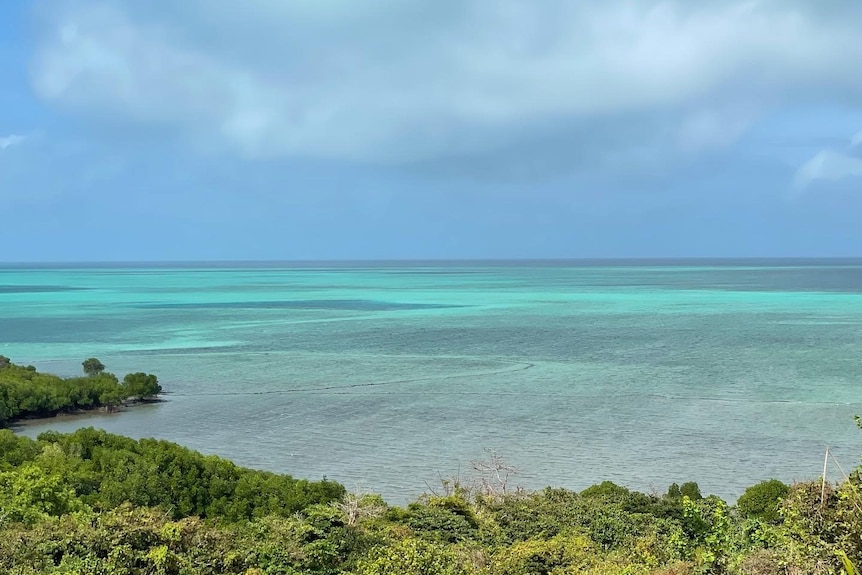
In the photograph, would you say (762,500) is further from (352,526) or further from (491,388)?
(491,388)

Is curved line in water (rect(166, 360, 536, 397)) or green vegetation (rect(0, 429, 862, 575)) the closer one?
green vegetation (rect(0, 429, 862, 575))

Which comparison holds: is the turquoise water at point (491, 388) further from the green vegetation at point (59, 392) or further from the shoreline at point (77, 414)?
the green vegetation at point (59, 392)

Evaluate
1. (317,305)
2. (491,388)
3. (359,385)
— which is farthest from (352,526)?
(317,305)

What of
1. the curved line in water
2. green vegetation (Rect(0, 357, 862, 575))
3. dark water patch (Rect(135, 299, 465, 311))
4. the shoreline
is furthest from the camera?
dark water patch (Rect(135, 299, 465, 311))

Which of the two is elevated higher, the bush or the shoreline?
the bush

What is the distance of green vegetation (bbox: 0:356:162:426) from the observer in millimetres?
31953

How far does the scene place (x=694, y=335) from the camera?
56.9 m

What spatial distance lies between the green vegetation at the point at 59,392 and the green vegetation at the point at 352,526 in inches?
460

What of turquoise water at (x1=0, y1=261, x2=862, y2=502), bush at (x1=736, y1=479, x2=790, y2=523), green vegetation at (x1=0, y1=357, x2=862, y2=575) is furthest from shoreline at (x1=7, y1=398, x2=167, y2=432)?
bush at (x1=736, y1=479, x2=790, y2=523)

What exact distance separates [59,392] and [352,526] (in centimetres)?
2414

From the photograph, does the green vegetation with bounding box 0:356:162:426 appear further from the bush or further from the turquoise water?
the bush

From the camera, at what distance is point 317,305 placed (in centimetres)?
8906

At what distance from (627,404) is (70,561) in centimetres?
2634

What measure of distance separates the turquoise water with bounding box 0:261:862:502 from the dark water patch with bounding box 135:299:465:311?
6.51 m
